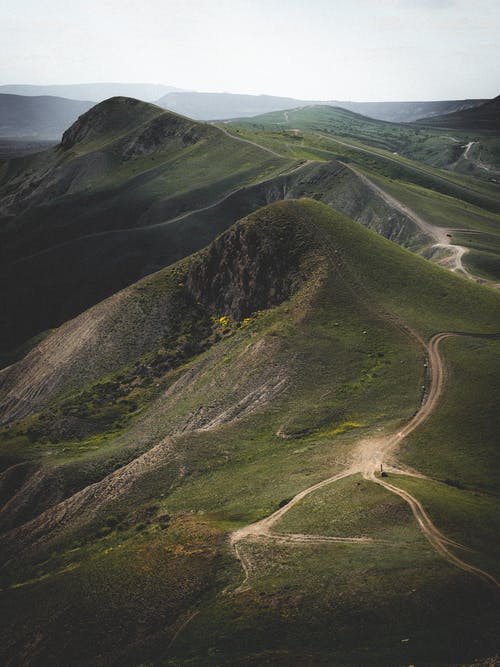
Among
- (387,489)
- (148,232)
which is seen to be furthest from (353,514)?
(148,232)

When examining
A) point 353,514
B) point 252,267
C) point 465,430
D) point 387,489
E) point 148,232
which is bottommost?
point 353,514

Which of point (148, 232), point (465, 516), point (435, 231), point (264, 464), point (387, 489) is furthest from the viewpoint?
point (148, 232)

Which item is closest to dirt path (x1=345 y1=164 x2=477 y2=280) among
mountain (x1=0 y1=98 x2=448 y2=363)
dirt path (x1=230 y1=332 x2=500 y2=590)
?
mountain (x1=0 y1=98 x2=448 y2=363)

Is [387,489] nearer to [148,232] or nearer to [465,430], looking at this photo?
[465,430]

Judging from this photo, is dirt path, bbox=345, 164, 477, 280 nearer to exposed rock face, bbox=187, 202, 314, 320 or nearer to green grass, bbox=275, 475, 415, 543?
exposed rock face, bbox=187, 202, 314, 320

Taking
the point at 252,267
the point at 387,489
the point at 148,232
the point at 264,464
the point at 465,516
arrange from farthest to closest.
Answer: the point at 148,232
the point at 252,267
the point at 264,464
the point at 387,489
the point at 465,516

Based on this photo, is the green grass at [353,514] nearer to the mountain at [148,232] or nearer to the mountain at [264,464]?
the mountain at [264,464]
